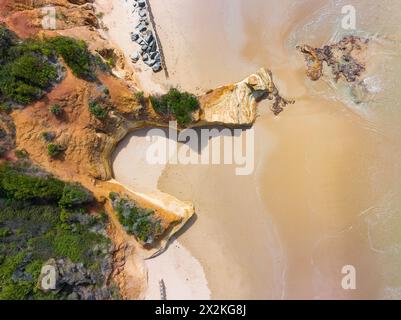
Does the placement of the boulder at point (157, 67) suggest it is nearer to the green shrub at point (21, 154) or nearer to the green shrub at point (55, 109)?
the green shrub at point (55, 109)

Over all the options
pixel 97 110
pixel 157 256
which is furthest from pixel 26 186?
pixel 157 256

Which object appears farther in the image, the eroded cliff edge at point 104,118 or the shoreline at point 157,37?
the shoreline at point 157,37

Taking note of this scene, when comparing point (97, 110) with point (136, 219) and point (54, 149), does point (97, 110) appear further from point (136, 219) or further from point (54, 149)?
point (136, 219)

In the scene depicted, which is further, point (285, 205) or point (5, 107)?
point (285, 205)

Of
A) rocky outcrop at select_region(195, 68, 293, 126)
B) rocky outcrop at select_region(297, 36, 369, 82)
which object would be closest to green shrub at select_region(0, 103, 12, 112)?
rocky outcrop at select_region(195, 68, 293, 126)

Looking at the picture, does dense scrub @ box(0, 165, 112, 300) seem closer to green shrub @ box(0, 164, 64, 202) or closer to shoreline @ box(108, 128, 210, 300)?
green shrub @ box(0, 164, 64, 202)

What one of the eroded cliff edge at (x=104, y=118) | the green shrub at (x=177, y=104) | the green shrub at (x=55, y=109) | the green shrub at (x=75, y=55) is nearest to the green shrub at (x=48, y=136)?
the eroded cliff edge at (x=104, y=118)
